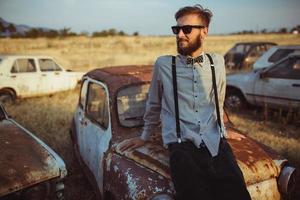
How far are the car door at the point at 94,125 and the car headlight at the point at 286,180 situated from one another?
1.83 m

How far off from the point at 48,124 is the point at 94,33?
63.4m

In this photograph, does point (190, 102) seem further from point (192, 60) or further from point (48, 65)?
point (48, 65)

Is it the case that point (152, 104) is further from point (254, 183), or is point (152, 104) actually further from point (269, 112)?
point (269, 112)

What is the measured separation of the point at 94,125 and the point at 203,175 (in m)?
1.92

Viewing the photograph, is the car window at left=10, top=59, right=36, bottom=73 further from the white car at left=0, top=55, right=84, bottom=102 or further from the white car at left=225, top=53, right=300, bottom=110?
the white car at left=225, top=53, right=300, bottom=110

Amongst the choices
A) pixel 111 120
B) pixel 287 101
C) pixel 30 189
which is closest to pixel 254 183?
pixel 111 120

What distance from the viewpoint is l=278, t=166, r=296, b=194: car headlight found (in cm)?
316

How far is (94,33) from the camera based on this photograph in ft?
225

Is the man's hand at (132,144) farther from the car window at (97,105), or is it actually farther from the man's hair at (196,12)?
the man's hair at (196,12)

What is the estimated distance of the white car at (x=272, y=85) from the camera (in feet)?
24.3

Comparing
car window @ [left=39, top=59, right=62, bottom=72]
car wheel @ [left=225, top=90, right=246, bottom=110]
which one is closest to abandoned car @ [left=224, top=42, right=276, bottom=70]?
car wheel @ [left=225, top=90, right=246, bottom=110]

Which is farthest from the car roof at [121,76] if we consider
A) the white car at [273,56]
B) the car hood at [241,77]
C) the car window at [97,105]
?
the white car at [273,56]

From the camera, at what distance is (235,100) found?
8.84 meters

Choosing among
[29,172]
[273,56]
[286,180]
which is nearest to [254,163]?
[286,180]
